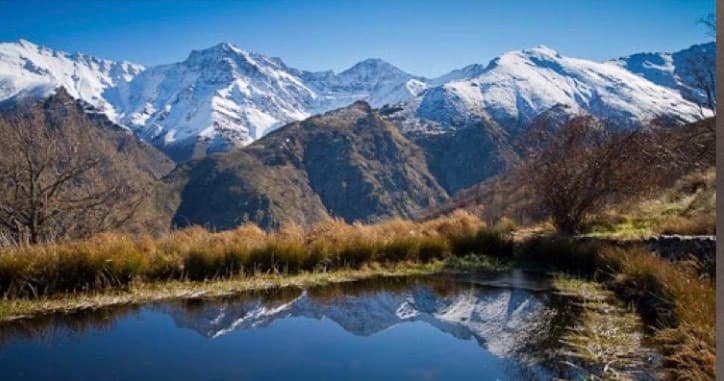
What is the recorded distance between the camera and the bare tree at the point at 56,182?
1711 cm

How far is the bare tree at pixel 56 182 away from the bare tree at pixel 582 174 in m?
11.6

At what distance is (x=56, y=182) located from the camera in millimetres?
17438

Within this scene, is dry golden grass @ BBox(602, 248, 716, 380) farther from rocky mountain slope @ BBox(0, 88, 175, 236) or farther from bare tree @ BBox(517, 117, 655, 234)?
rocky mountain slope @ BBox(0, 88, 175, 236)

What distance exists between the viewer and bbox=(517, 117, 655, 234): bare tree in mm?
15469

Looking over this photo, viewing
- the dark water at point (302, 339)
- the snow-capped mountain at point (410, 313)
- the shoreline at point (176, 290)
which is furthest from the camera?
the shoreline at point (176, 290)

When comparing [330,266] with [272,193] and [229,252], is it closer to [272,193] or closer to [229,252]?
[229,252]

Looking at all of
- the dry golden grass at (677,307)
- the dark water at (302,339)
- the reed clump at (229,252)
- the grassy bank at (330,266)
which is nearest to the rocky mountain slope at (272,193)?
the reed clump at (229,252)

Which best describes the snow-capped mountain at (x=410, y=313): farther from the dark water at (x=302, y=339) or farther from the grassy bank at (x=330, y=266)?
the grassy bank at (x=330, y=266)

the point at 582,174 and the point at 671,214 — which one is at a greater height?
the point at 582,174

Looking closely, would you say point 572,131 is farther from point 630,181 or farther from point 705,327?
point 705,327

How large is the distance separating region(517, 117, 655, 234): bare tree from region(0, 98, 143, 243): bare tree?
38.2ft

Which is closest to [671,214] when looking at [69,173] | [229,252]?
[229,252]

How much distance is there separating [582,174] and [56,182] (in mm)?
13260

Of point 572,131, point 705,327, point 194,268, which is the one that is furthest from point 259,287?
point 572,131
